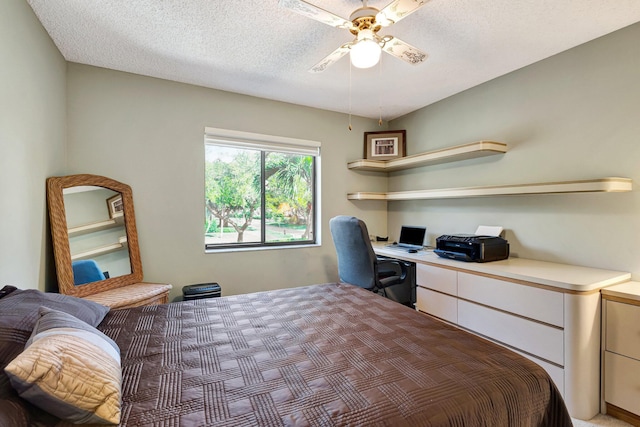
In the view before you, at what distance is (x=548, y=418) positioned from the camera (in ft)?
3.63

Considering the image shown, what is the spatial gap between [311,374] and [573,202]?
2450 mm

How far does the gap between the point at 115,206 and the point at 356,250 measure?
2188 mm

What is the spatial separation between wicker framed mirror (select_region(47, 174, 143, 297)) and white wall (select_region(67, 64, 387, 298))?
0.12 metres

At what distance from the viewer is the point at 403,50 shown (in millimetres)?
1896

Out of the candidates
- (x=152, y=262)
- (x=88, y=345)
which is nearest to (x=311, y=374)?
(x=88, y=345)

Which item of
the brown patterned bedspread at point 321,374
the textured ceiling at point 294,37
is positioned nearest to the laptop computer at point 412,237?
the textured ceiling at point 294,37

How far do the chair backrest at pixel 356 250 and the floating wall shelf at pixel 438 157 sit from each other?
3.74 ft

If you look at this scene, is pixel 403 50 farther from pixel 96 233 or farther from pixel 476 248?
pixel 96 233

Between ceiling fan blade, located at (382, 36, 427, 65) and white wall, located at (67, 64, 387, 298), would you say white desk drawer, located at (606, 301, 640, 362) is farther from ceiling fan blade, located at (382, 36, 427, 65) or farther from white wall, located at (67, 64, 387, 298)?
white wall, located at (67, 64, 387, 298)

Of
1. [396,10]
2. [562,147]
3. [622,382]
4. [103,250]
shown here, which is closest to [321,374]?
[396,10]

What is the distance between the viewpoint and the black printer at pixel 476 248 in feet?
8.03

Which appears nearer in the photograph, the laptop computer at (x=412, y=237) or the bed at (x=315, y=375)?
the bed at (x=315, y=375)

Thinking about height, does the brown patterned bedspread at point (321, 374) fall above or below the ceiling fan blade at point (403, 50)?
below

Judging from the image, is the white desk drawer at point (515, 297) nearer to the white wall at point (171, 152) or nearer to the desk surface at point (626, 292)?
the desk surface at point (626, 292)
